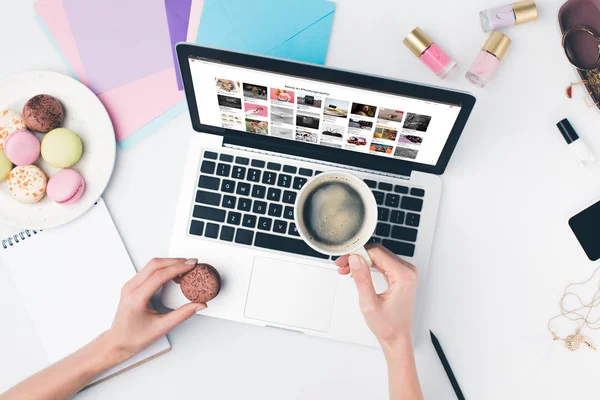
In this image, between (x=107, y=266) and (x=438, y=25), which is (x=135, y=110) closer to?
(x=107, y=266)

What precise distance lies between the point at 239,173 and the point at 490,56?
503mm

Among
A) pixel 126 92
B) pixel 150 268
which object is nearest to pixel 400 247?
pixel 150 268

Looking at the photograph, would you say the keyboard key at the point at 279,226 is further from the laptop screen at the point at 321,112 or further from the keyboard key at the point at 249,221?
the laptop screen at the point at 321,112

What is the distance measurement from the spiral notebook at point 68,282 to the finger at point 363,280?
387 mm

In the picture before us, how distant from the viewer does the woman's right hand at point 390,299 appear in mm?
761

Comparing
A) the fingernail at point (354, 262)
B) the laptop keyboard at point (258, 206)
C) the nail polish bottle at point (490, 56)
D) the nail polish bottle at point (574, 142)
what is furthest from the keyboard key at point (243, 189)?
the nail polish bottle at point (574, 142)

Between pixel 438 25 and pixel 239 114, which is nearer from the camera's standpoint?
pixel 239 114

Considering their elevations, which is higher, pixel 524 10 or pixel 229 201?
pixel 524 10

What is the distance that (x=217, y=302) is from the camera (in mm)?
863

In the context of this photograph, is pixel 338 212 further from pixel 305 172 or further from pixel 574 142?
pixel 574 142

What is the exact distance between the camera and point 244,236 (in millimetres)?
852

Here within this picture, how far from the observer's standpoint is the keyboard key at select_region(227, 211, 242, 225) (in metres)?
0.85

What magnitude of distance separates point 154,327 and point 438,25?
76cm

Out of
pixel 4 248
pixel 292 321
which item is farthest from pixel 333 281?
pixel 4 248
